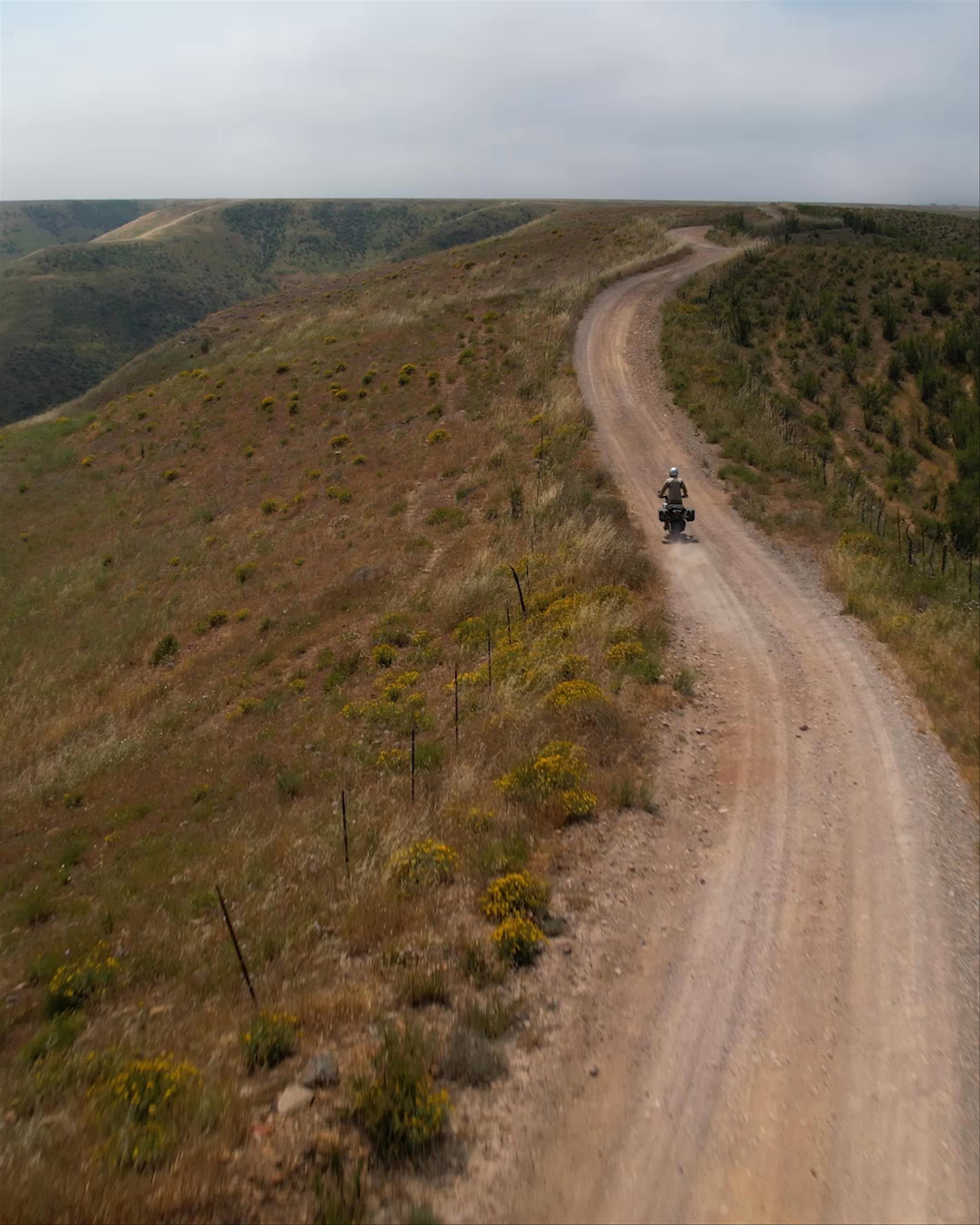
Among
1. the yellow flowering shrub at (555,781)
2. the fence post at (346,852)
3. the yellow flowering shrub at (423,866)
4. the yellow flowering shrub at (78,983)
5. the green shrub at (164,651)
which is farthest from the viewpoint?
the green shrub at (164,651)

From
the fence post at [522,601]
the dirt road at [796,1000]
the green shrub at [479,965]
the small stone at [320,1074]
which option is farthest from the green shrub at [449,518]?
the small stone at [320,1074]

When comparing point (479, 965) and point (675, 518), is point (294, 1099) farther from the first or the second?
point (675, 518)

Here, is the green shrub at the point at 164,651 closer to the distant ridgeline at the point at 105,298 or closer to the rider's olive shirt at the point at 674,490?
the rider's olive shirt at the point at 674,490

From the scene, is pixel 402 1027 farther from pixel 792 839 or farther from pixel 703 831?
pixel 792 839

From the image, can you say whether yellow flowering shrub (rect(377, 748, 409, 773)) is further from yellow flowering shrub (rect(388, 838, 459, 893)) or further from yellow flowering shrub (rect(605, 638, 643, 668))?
yellow flowering shrub (rect(605, 638, 643, 668))

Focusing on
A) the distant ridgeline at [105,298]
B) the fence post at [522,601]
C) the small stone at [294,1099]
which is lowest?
the small stone at [294,1099]

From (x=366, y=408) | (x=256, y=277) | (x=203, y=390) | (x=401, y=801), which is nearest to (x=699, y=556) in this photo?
(x=401, y=801)

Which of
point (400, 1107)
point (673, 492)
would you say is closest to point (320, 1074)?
point (400, 1107)

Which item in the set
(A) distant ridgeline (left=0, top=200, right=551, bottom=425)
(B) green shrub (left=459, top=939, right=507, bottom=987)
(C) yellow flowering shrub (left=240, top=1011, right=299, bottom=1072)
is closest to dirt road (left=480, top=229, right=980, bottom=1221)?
(B) green shrub (left=459, top=939, right=507, bottom=987)
